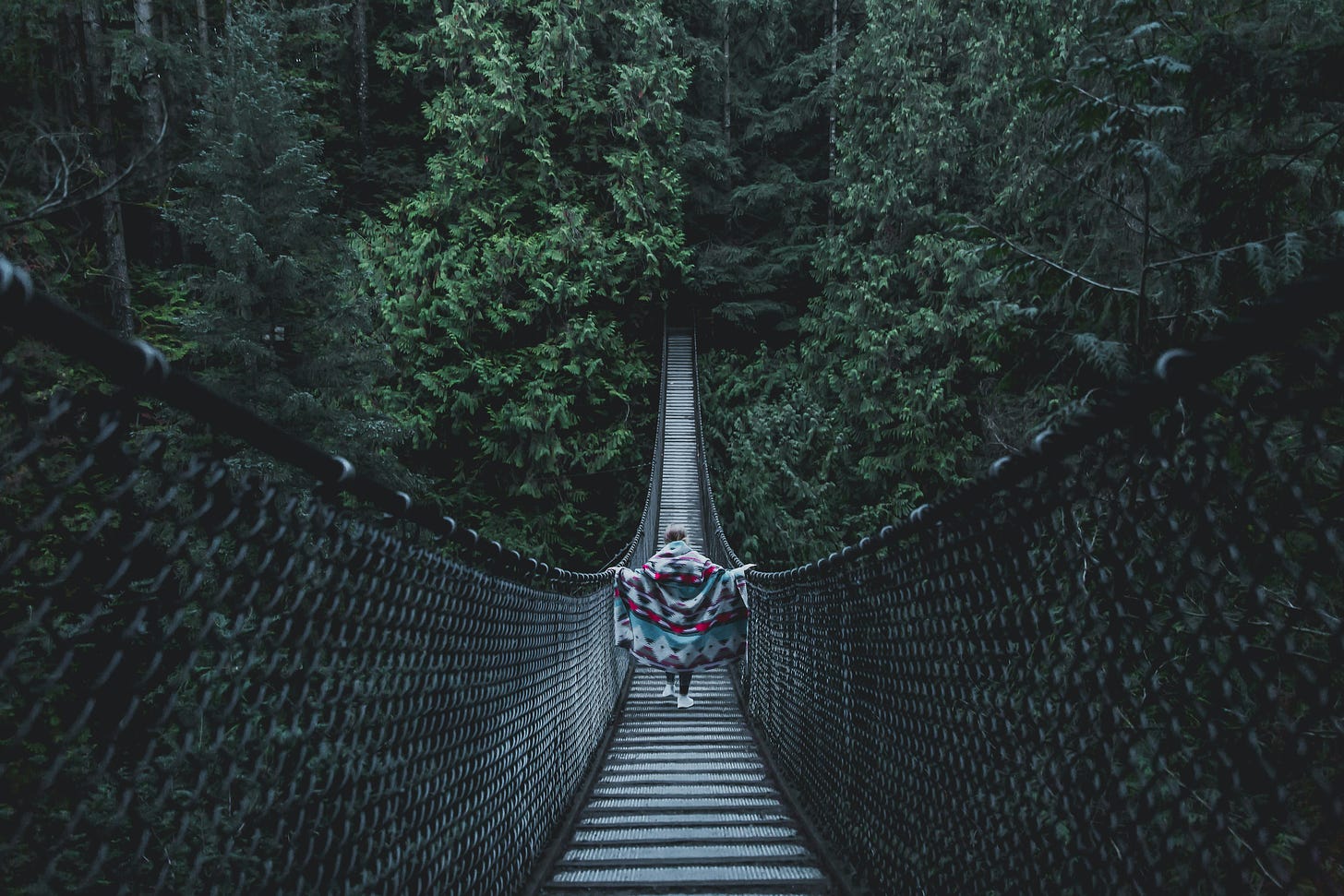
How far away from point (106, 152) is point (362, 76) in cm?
670

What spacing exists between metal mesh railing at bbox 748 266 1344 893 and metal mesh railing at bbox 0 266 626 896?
1.08 metres

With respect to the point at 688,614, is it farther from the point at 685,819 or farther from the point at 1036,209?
the point at 1036,209

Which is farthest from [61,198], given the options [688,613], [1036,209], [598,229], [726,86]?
[726,86]

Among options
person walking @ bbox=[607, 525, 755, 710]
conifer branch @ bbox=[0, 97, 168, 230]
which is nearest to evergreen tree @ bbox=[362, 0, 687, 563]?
conifer branch @ bbox=[0, 97, 168, 230]

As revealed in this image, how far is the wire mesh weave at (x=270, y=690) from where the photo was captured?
797 millimetres

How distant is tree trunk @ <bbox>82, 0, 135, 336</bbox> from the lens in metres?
8.98

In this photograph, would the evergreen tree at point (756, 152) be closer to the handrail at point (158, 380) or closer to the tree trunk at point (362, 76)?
the tree trunk at point (362, 76)

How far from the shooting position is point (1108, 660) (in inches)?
44.6

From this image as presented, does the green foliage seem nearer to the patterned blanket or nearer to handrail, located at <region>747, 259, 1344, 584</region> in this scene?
the patterned blanket

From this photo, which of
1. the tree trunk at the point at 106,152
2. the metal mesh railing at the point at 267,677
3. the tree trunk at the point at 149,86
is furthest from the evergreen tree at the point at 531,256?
the metal mesh railing at the point at 267,677

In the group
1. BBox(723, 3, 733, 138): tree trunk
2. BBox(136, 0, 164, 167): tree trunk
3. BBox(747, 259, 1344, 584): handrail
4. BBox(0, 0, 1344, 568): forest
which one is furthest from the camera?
BBox(723, 3, 733, 138): tree trunk

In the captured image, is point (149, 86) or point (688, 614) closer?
point (688, 614)

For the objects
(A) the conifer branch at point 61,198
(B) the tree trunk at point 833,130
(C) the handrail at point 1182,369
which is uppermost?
(B) the tree trunk at point 833,130

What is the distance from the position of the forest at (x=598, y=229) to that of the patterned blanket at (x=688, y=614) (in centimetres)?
205
